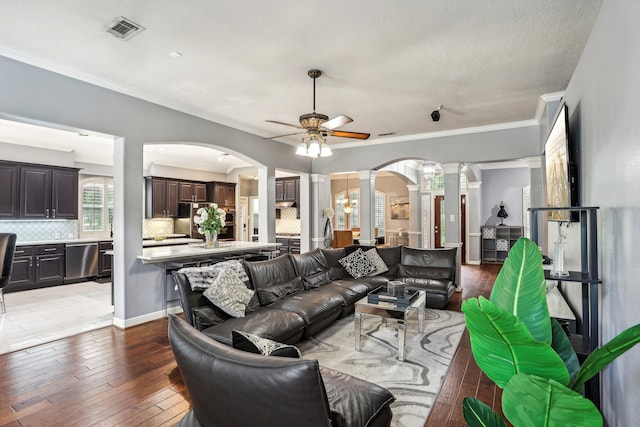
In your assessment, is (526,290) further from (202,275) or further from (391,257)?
(391,257)

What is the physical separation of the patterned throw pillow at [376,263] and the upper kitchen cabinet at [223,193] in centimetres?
548

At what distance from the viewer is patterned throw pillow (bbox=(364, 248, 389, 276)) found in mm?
5514

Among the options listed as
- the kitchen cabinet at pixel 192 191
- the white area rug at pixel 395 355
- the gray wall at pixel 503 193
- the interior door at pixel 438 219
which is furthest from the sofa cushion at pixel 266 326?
the gray wall at pixel 503 193

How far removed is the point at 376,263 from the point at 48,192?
6.50m

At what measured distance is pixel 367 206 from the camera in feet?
23.5

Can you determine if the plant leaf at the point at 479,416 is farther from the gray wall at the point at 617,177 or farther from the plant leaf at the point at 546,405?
the gray wall at the point at 617,177

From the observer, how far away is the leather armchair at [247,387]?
1.15 m

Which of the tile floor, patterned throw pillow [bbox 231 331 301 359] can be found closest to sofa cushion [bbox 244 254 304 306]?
the tile floor

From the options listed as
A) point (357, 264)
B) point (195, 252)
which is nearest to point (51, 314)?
point (195, 252)

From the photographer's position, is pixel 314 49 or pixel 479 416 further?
pixel 314 49

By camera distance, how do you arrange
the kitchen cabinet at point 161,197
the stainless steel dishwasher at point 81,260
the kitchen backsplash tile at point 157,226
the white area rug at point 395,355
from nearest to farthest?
the white area rug at point 395,355 → the stainless steel dishwasher at point 81,260 → the kitchen cabinet at point 161,197 → the kitchen backsplash tile at point 157,226

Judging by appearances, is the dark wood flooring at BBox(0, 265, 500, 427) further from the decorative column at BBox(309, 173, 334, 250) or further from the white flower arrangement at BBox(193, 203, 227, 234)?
the decorative column at BBox(309, 173, 334, 250)

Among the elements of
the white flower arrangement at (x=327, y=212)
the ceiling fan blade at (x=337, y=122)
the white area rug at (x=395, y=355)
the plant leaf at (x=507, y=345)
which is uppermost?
the ceiling fan blade at (x=337, y=122)

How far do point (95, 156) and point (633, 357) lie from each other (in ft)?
29.5
